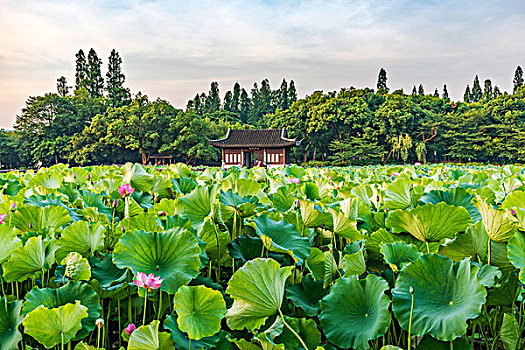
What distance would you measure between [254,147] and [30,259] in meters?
24.9

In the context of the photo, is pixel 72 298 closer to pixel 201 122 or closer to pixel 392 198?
pixel 392 198

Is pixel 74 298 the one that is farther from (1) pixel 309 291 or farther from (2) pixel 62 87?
(2) pixel 62 87

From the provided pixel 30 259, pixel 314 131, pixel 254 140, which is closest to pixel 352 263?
pixel 30 259

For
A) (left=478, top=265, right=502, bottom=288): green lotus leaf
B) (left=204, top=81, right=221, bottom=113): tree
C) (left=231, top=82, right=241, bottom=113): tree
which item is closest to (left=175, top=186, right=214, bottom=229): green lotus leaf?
(left=478, top=265, right=502, bottom=288): green lotus leaf

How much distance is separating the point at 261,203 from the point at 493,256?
0.65 m

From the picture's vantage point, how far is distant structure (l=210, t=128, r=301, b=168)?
84.0 ft

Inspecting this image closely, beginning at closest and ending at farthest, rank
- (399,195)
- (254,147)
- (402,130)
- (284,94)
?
(399,195) < (254,147) < (402,130) < (284,94)

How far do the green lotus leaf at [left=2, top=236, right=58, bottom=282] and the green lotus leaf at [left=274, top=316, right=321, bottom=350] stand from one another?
50 centimetres

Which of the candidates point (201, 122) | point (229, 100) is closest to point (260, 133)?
point (201, 122)

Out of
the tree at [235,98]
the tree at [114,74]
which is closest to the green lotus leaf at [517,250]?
the tree at [114,74]

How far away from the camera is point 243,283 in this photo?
2.20 feet

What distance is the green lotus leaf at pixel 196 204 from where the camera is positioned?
3.34 ft

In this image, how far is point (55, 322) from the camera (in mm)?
708

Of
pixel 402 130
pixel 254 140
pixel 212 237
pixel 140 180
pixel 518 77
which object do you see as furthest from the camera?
pixel 518 77
